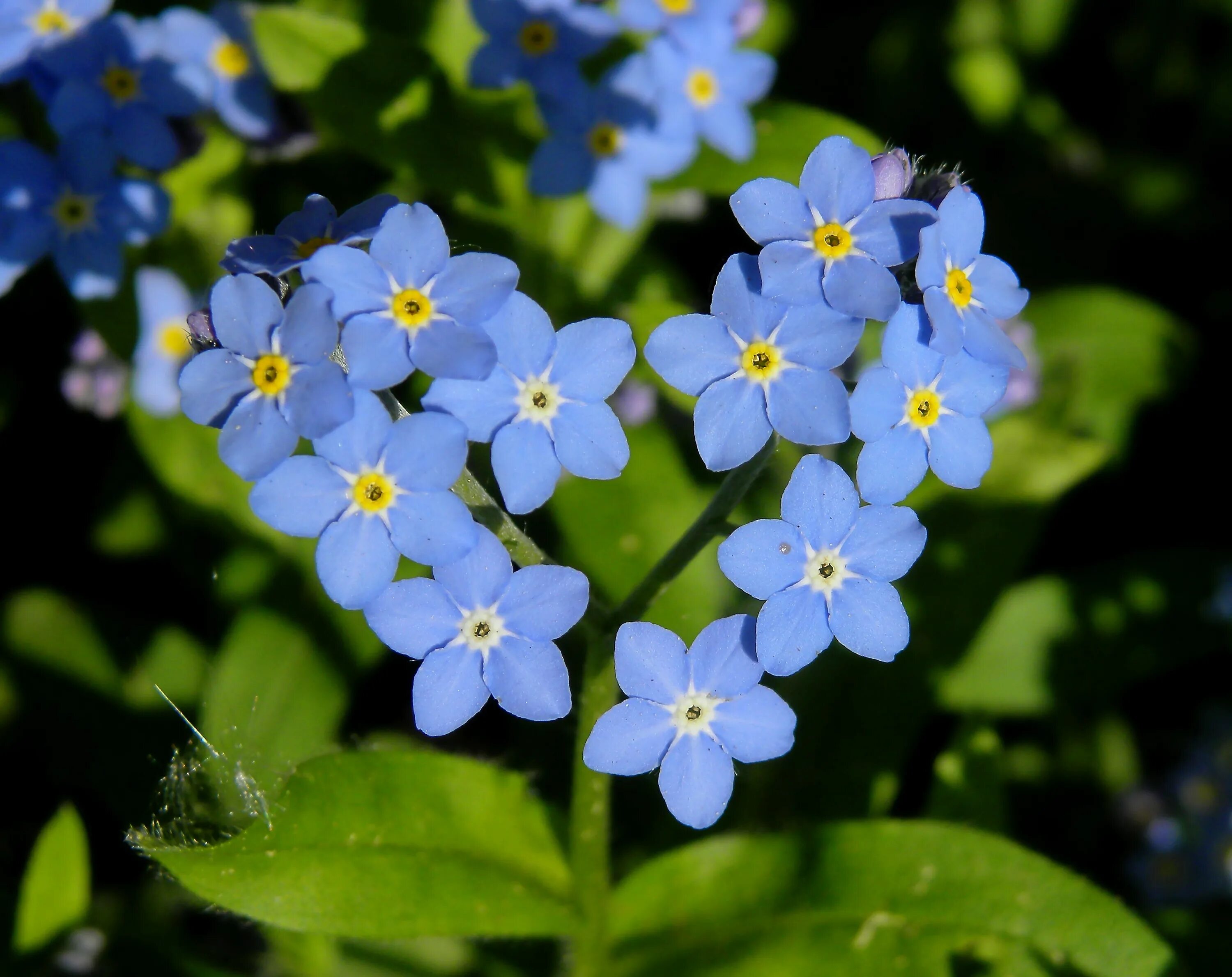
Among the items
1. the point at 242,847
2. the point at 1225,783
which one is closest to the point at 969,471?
the point at 242,847

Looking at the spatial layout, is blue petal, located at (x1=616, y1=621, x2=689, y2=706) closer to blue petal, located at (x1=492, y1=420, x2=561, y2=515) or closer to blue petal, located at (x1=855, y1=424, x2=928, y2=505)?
blue petal, located at (x1=492, y1=420, x2=561, y2=515)

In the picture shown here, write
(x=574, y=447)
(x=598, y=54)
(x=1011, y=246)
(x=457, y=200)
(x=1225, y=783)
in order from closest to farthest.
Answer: (x=574, y=447) → (x=457, y=200) → (x=598, y=54) → (x=1225, y=783) → (x=1011, y=246)

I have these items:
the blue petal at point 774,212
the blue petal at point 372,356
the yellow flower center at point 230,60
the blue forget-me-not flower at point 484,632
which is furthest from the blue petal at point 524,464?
the yellow flower center at point 230,60

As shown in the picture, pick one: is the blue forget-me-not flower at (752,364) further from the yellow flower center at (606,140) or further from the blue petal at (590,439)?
the yellow flower center at (606,140)

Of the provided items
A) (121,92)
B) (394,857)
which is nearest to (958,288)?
(394,857)

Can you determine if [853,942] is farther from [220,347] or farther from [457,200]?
[457,200]

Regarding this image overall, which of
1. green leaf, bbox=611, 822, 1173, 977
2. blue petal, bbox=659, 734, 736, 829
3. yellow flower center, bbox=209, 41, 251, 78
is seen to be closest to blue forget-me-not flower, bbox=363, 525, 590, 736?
blue petal, bbox=659, 734, 736, 829

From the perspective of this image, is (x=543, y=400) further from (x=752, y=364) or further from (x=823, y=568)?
(x=823, y=568)
